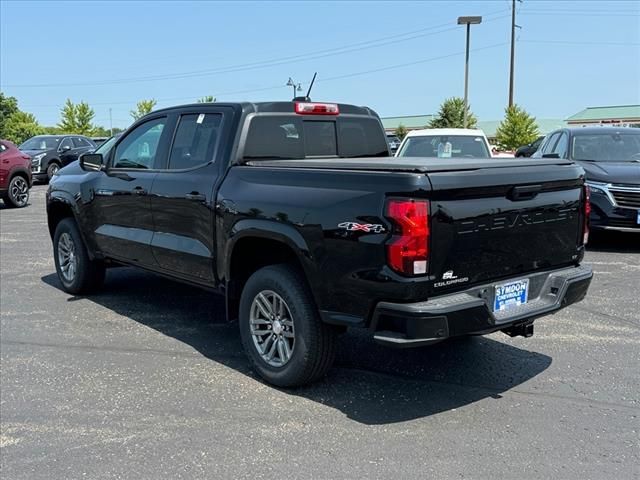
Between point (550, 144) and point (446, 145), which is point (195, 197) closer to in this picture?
point (446, 145)

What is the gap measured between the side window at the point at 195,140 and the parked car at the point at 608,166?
4290mm

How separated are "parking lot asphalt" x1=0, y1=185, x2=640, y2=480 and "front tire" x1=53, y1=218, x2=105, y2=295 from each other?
61cm

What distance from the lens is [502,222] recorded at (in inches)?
148

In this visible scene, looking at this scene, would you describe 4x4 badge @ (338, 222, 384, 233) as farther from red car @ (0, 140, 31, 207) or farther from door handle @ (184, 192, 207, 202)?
red car @ (0, 140, 31, 207)

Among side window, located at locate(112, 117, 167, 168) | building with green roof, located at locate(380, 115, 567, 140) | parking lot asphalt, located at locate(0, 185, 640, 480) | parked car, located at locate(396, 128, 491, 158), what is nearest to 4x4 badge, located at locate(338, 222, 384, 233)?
parking lot asphalt, located at locate(0, 185, 640, 480)

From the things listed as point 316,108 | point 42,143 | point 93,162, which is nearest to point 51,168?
point 42,143

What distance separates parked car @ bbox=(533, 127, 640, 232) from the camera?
27.6ft

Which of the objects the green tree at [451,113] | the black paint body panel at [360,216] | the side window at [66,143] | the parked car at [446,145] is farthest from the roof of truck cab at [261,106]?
the green tree at [451,113]

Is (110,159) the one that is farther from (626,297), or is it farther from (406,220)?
(626,297)

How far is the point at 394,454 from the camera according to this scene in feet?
11.1

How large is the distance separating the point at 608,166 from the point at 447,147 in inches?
104

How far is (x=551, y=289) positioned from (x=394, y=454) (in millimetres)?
1544

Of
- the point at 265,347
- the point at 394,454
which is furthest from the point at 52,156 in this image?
the point at 394,454

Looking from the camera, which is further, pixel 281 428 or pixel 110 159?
pixel 110 159
